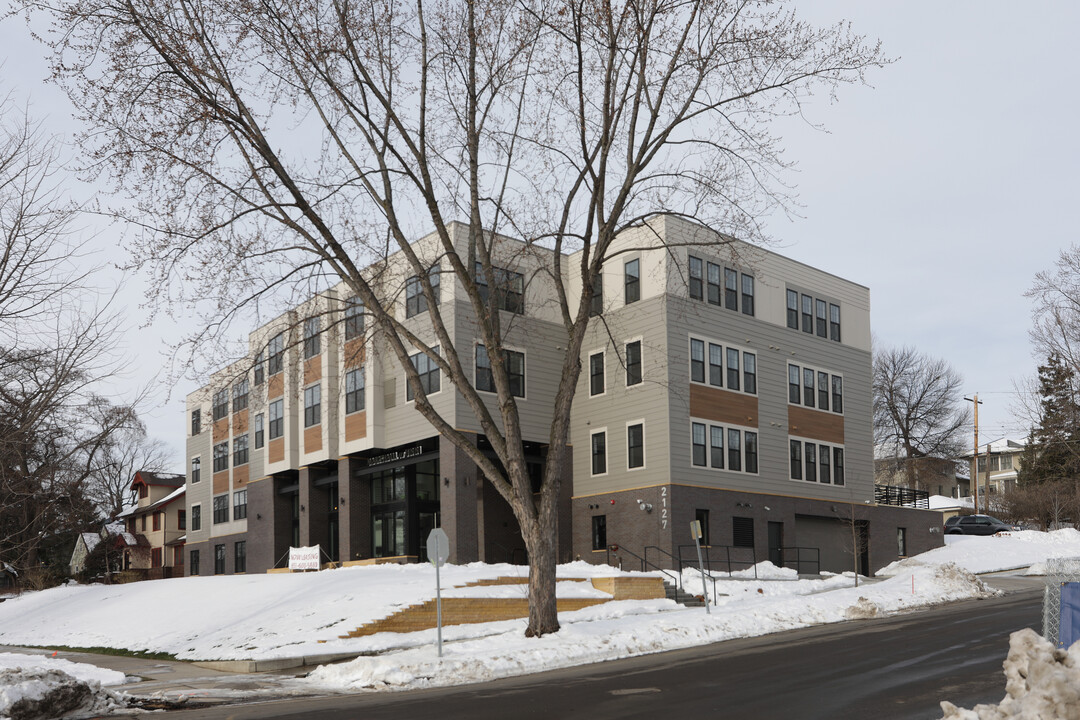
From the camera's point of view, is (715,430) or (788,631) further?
(715,430)

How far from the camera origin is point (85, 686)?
13.4 meters

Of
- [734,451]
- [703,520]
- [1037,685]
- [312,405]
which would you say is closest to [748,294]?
[734,451]

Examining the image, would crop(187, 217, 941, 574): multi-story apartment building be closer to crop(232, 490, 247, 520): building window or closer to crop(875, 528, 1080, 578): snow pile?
crop(875, 528, 1080, 578): snow pile

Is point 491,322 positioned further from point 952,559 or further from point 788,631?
point 952,559

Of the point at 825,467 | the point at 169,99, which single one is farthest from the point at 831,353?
the point at 169,99

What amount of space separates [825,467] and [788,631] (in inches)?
755

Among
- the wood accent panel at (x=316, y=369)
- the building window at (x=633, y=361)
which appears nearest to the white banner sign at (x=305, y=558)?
the wood accent panel at (x=316, y=369)

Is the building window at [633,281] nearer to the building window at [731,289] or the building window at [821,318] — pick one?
the building window at [731,289]

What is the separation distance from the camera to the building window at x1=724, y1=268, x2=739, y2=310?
124ft

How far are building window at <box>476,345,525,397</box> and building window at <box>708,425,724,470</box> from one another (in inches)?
278

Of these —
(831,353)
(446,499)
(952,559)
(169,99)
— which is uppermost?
(169,99)

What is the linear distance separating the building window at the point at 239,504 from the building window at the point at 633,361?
2358 centimetres

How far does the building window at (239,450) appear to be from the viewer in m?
49.9

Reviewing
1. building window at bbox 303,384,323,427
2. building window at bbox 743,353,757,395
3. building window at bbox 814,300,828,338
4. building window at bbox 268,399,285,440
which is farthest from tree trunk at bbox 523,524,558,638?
building window at bbox 268,399,285,440
